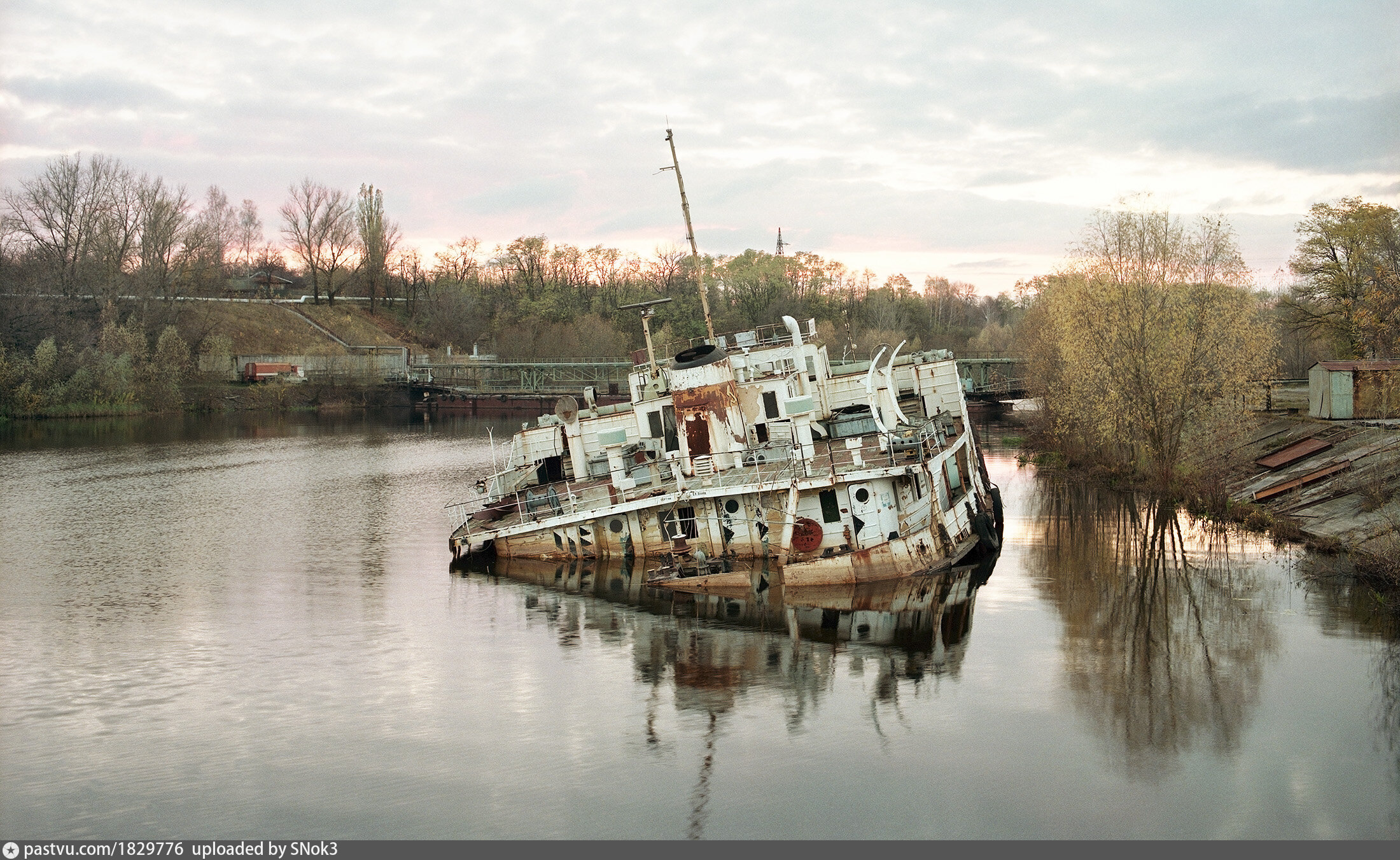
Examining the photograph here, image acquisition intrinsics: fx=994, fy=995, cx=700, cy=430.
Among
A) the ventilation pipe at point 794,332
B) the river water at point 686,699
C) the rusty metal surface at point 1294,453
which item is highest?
the ventilation pipe at point 794,332

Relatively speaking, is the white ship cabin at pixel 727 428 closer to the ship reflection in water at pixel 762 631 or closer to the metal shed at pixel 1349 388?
the ship reflection in water at pixel 762 631

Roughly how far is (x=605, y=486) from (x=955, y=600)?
12481mm

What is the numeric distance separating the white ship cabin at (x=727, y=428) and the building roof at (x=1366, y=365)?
1781cm

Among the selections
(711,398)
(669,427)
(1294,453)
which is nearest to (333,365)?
(669,427)

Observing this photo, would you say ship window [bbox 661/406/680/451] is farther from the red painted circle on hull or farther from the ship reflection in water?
the red painted circle on hull

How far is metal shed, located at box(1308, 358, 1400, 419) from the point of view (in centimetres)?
4106

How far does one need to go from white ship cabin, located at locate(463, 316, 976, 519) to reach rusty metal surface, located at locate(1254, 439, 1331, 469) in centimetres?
1450

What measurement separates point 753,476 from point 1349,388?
29.3 m

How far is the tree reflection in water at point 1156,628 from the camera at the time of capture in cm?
2095

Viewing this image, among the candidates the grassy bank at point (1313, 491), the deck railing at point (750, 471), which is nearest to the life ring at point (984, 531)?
the deck railing at point (750, 471)

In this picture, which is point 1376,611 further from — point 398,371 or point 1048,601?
point 398,371

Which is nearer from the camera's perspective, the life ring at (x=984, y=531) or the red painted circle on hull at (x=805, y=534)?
the red painted circle on hull at (x=805, y=534)

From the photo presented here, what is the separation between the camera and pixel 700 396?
3334 cm

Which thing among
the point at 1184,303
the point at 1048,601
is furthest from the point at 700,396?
the point at 1184,303
